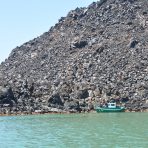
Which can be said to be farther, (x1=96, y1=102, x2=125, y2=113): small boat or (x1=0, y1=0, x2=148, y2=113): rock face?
(x1=0, y1=0, x2=148, y2=113): rock face

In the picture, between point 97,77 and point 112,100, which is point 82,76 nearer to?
point 97,77

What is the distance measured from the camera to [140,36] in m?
158

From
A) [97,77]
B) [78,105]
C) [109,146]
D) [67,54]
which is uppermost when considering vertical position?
[67,54]

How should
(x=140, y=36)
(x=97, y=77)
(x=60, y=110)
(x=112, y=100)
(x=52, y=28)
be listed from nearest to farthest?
(x=60, y=110)
(x=112, y=100)
(x=97, y=77)
(x=140, y=36)
(x=52, y=28)

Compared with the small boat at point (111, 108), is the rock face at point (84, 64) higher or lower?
higher

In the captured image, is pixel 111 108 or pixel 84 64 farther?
pixel 84 64

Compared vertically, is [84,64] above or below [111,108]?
above

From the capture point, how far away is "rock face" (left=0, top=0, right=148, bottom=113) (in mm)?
125750

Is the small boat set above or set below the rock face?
below

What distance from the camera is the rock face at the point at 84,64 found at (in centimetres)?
12575

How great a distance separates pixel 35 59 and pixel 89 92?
153 feet

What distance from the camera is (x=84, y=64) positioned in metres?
152

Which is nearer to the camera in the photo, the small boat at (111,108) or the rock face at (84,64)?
the small boat at (111,108)

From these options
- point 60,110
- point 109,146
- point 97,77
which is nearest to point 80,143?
point 109,146
